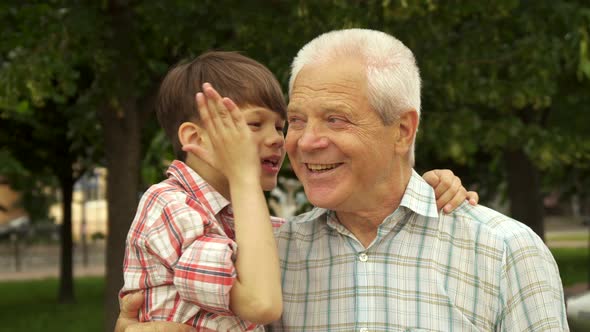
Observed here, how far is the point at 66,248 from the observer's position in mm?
18531

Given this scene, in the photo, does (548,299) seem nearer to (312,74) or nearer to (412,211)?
(412,211)

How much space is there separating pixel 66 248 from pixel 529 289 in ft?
54.5

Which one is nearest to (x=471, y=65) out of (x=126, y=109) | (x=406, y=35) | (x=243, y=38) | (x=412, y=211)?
(x=406, y=35)

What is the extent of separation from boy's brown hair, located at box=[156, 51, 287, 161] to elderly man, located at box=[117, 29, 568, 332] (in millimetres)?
114

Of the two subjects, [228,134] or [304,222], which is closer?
[228,134]

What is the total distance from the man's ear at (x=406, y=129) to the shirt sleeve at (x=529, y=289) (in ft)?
1.37

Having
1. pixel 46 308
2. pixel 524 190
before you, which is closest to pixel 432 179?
pixel 524 190

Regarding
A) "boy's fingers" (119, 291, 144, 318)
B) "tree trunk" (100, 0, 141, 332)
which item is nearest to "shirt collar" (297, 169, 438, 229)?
"boy's fingers" (119, 291, 144, 318)

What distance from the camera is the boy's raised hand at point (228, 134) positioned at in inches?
109

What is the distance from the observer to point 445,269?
9.34 ft

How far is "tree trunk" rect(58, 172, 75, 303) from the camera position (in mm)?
17875

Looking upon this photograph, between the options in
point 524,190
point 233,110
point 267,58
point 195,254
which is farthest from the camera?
point 524,190

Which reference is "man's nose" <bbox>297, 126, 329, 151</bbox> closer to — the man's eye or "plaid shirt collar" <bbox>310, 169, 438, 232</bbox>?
the man's eye

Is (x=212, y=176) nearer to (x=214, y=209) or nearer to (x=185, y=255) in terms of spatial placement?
(x=214, y=209)
